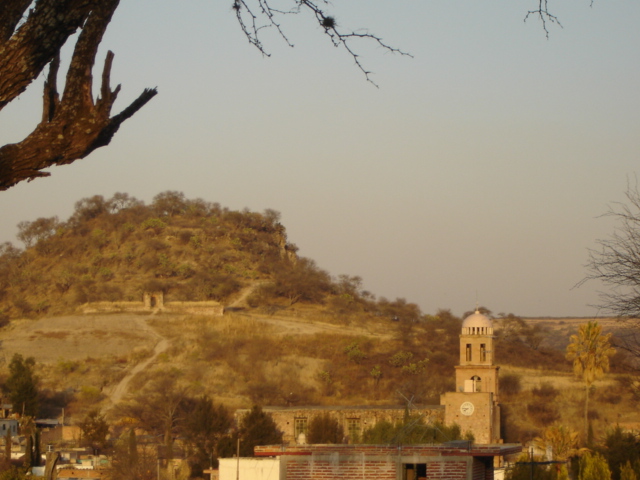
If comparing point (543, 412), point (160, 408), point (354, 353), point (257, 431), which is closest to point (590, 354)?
point (543, 412)

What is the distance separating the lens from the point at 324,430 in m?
41.1

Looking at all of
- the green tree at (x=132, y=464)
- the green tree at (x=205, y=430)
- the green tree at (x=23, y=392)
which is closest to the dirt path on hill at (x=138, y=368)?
the green tree at (x=23, y=392)

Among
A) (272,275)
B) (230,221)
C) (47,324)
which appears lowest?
(47,324)

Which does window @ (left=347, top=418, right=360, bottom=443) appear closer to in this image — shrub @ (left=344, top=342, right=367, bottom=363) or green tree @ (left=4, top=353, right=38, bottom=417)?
green tree @ (left=4, top=353, right=38, bottom=417)

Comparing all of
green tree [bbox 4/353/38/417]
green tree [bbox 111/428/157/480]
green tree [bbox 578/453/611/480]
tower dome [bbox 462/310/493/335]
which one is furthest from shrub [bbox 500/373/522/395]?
green tree [bbox 578/453/611/480]

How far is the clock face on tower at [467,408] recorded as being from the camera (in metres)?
40.1

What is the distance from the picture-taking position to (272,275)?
87.1 meters

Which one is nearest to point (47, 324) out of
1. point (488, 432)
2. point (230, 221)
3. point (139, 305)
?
point (139, 305)

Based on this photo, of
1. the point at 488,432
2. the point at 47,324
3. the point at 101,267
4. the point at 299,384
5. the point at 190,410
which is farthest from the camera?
the point at 101,267

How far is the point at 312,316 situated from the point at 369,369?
15.4 meters

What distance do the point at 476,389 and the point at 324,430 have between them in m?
6.29

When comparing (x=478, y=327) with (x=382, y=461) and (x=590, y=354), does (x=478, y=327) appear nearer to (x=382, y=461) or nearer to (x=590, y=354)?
(x=590, y=354)

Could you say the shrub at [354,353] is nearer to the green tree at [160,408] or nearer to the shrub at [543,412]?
the green tree at [160,408]

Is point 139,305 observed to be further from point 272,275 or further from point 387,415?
point 387,415
